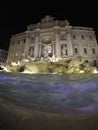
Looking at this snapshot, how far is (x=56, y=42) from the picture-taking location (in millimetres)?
43594

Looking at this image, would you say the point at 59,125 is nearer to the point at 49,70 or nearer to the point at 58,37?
the point at 49,70

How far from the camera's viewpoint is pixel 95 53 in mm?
42969

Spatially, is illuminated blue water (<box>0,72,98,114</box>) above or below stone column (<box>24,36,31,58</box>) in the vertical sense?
below

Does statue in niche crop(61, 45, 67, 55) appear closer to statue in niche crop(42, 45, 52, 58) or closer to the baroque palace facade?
the baroque palace facade

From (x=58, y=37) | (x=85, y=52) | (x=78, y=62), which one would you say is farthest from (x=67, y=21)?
(x=78, y=62)

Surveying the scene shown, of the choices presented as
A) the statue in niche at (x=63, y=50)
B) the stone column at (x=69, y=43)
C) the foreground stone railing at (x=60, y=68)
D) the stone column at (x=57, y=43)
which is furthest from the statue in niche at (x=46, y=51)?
the foreground stone railing at (x=60, y=68)

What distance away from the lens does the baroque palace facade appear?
139 feet

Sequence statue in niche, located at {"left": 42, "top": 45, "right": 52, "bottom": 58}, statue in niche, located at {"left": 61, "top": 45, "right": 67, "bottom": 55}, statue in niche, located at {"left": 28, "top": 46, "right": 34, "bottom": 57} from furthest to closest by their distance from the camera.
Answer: statue in niche, located at {"left": 28, "top": 46, "right": 34, "bottom": 57}, statue in niche, located at {"left": 42, "top": 45, "right": 52, "bottom": 58}, statue in niche, located at {"left": 61, "top": 45, "right": 67, "bottom": 55}

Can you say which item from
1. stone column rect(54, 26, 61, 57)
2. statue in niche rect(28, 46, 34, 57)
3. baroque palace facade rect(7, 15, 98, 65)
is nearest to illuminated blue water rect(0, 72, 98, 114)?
baroque palace facade rect(7, 15, 98, 65)

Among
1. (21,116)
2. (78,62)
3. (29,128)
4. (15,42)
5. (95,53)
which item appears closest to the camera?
(29,128)

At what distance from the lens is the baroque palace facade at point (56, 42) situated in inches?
1666

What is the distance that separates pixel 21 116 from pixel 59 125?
698 millimetres

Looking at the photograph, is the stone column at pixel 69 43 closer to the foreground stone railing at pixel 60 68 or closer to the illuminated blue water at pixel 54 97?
the foreground stone railing at pixel 60 68

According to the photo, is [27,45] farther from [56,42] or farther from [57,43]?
[57,43]
